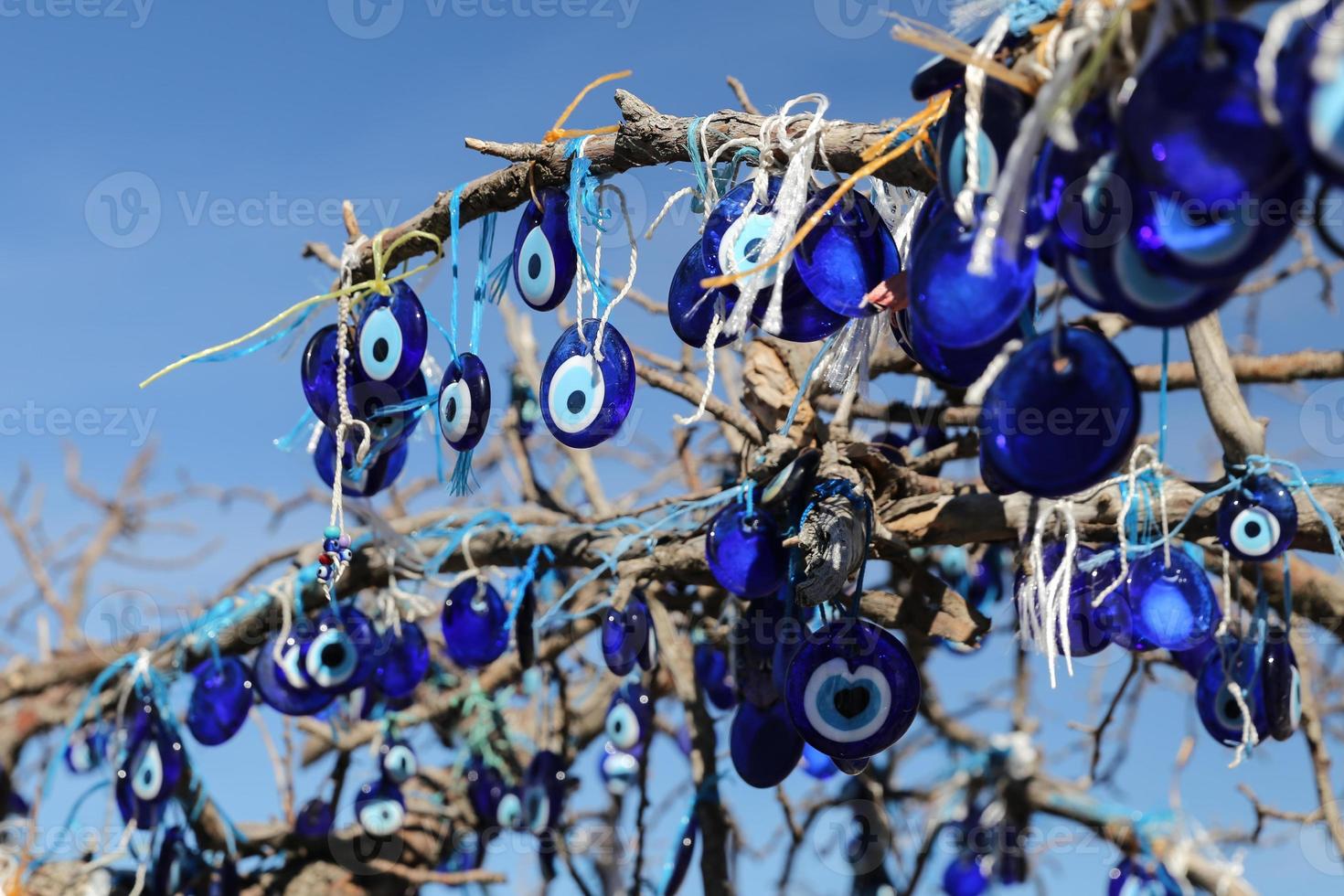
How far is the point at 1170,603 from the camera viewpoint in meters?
1.75

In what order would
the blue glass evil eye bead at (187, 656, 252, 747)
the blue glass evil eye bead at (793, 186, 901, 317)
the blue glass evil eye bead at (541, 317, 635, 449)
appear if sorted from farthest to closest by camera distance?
1. the blue glass evil eye bead at (187, 656, 252, 747)
2. the blue glass evil eye bead at (541, 317, 635, 449)
3. the blue glass evil eye bead at (793, 186, 901, 317)

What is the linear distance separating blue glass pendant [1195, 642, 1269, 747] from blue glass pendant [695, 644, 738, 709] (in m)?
0.96

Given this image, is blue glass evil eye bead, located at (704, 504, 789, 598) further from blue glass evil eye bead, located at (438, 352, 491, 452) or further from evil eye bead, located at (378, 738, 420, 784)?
evil eye bead, located at (378, 738, 420, 784)

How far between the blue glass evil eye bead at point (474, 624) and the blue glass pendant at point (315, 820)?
0.91 metres

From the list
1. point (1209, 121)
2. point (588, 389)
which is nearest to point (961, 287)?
point (1209, 121)

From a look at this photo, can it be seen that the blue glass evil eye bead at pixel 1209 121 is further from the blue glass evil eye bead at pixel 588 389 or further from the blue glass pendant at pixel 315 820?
the blue glass pendant at pixel 315 820

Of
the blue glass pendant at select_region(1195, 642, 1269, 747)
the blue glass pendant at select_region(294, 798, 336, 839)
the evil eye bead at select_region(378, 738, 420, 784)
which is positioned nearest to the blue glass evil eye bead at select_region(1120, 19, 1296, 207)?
the blue glass pendant at select_region(1195, 642, 1269, 747)

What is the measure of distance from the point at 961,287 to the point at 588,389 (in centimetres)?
69

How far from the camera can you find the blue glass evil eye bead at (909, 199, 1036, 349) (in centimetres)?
91

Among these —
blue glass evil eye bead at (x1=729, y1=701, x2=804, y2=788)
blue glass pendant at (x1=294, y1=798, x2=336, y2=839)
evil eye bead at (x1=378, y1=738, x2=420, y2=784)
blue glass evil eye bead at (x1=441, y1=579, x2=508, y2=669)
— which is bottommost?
blue glass pendant at (x1=294, y1=798, x2=336, y2=839)

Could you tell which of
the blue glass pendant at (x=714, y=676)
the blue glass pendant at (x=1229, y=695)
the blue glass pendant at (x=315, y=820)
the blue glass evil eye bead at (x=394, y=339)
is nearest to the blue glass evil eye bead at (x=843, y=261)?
the blue glass evil eye bead at (x=394, y=339)

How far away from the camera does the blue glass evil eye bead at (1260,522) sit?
5.82ft

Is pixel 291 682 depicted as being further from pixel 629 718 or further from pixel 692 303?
pixel 692 303

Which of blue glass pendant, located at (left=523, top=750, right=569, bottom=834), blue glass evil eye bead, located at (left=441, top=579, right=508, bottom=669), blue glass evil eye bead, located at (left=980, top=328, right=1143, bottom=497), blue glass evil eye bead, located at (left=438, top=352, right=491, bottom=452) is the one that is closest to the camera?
blue glass evil eye bead, located at (left=980, top=328, right=1143, bottom=497)
